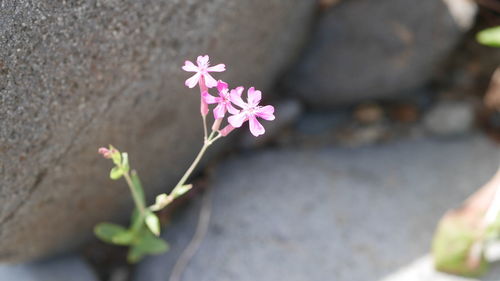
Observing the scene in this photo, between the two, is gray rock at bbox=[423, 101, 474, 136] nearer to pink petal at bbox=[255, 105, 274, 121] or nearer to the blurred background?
the blurred background

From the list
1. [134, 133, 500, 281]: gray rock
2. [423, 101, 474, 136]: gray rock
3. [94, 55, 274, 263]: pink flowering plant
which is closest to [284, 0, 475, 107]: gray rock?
[423, 101, 474, 136]: gray rock

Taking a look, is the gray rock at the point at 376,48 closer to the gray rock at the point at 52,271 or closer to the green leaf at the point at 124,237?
the green leaf at the point at 124,237

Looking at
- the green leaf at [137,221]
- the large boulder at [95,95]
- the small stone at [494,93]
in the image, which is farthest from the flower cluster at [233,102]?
the small stone at [494,93]

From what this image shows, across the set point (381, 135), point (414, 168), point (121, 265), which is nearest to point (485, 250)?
point (414, 168)

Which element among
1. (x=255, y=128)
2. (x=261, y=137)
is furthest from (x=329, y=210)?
(x=255, y=128)

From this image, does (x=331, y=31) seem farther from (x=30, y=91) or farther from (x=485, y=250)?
(x=30, y=91)
